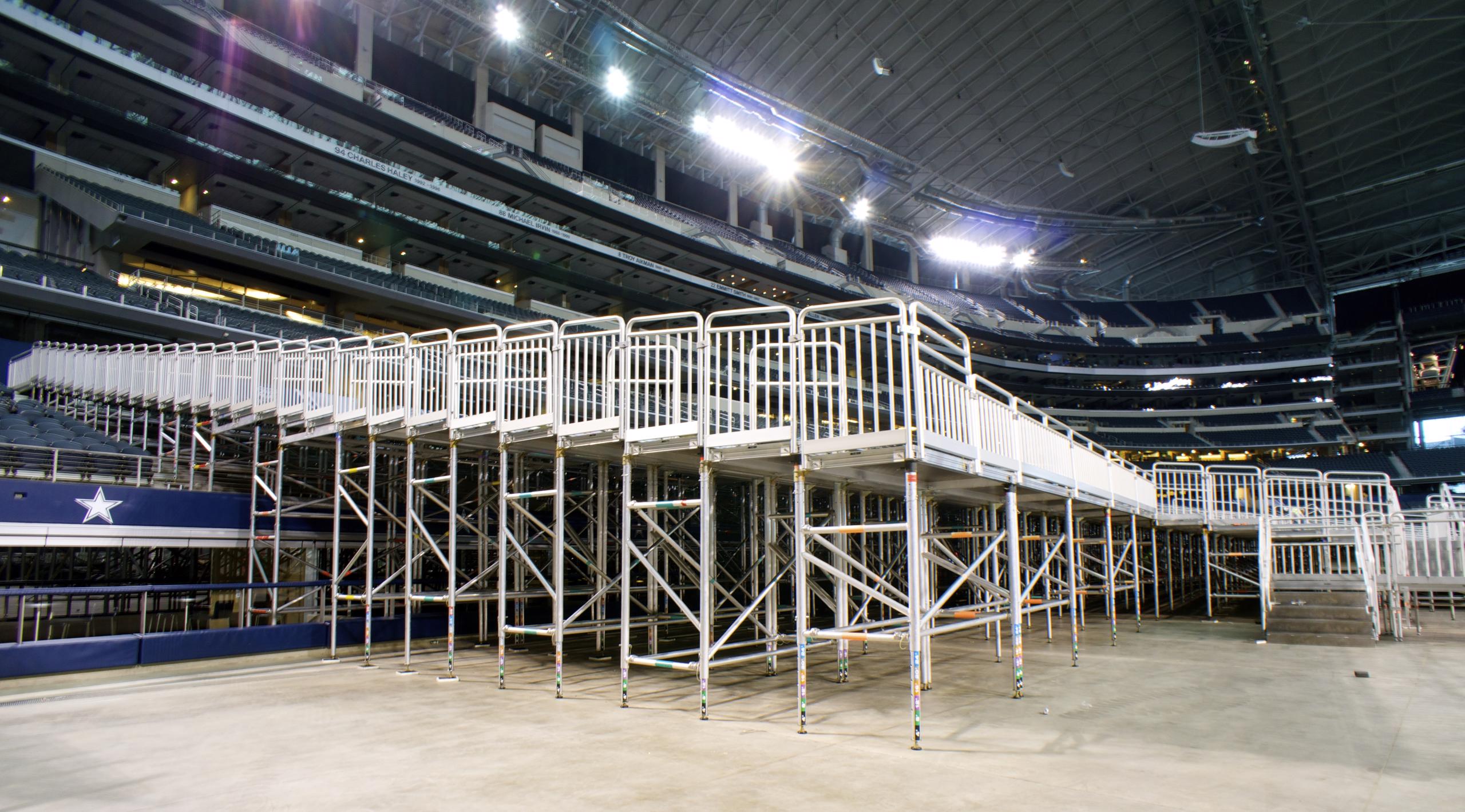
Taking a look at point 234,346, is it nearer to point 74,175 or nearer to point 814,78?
point 74,175

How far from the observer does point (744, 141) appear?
46812 millimetres

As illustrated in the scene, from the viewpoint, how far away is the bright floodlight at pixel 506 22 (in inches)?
1467

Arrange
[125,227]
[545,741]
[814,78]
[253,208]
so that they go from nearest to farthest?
[545,741]
[125,227]
[253,208]
[814,78]

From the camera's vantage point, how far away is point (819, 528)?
7980 millimetres

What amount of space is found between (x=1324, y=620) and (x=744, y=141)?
1471 inches

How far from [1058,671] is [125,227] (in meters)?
32.0

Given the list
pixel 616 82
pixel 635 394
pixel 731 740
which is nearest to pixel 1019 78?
pixel 616 82

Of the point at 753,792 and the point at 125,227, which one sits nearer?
the point at 753,792


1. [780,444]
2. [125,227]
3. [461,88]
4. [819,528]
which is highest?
[461,88]

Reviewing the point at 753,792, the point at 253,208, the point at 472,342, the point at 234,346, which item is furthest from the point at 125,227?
the point at 753,792

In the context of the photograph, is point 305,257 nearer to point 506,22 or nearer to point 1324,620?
point 506,22

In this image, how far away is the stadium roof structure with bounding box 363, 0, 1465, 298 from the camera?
122 feet

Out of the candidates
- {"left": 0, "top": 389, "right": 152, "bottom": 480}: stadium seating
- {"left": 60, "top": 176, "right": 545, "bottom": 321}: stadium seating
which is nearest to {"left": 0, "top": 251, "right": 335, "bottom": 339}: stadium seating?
{"left": 60, "top": 176, "right": 545, "bottom": 321}: stadium seating

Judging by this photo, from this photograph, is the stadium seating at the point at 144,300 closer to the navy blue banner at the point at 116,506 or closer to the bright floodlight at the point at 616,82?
the navy blue banner at the point at 116,506
